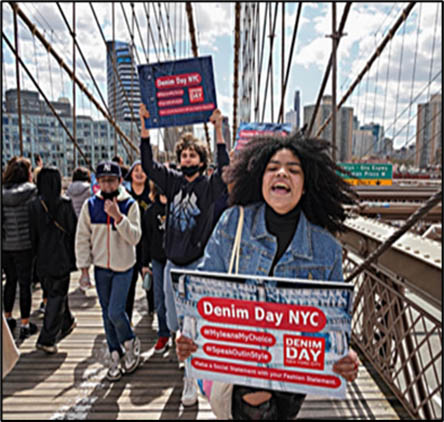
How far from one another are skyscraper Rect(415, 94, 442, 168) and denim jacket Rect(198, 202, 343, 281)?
7.56 m

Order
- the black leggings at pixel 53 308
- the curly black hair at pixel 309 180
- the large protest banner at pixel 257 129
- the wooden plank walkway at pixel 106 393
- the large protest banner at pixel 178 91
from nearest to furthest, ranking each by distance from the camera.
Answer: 1. the curly black hair at pixel 309 180
2. the wooden plank walkway at pixel 106 393
3. the black leggings at pixel 53 308
4. the large protest banner at pixel 178 91
5. the large protest banner at pixel 257 129

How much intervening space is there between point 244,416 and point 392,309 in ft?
4.52

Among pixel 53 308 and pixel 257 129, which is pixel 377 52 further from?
pixel 53 308

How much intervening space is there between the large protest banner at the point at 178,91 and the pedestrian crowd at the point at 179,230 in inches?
18.0

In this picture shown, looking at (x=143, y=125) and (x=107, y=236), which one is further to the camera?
(x=143, y=125)

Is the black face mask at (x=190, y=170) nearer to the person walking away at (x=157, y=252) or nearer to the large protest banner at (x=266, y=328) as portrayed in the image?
the person walking away at (x=157, y=252)

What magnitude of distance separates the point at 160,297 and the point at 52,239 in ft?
2.68

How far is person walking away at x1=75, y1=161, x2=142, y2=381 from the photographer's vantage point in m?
2.35

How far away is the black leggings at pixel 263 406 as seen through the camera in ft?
4.11

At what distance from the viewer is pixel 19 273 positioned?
9.64 ft

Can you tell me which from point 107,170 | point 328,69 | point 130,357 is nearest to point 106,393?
point 130,357

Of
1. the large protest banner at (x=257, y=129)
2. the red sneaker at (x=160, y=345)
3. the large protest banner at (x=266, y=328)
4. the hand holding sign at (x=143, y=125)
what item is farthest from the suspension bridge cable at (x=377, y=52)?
the large protest banner at (x=266, y=328)

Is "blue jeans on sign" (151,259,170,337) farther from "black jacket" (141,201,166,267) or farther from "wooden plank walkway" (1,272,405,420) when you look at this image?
"wooden plank walkway" (1,272,405,420)

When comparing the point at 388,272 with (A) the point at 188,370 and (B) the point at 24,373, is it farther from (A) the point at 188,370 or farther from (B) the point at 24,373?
(B) the point at 24,373
